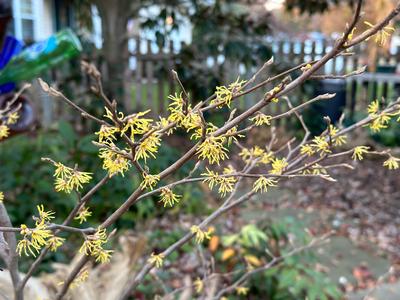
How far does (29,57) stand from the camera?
8.41 ft

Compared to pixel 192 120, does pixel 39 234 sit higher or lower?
lower

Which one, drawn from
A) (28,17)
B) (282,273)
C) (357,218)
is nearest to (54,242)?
(282,273)

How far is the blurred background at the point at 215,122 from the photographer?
262cm

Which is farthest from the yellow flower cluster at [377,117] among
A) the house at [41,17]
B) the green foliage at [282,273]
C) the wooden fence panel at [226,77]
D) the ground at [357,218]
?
the house at [41,17]

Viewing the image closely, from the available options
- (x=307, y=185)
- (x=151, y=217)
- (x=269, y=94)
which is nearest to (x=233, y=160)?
(x=307, y=185)

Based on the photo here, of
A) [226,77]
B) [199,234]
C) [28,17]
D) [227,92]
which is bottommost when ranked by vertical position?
[226,77]

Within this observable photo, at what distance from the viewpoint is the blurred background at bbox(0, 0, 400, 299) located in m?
2.62

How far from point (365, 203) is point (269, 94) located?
454 centimetres

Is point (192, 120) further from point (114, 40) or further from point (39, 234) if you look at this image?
point (114, 40)

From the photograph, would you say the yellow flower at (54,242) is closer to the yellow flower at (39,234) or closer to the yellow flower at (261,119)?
the yellow flower at (39,234)

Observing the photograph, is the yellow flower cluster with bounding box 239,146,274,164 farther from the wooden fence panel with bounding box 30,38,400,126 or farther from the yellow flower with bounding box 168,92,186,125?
the wooden fence panel with bounding box 30,38,400,126

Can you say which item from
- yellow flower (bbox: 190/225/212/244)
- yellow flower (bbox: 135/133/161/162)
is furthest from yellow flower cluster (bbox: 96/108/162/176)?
yellow flower (bbox: 190/225/212/244)

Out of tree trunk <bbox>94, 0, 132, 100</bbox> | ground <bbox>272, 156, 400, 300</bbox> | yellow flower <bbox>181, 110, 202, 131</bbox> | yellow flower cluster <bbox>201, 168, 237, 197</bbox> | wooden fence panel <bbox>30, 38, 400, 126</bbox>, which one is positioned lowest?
ground <bbox>272, 156, 400, 300</bbox>

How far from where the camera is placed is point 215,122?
4641 mm
